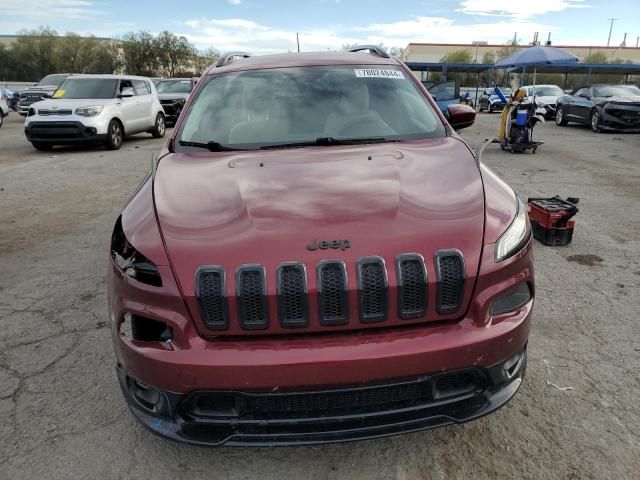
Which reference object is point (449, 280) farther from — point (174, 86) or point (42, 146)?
point (174, 86)

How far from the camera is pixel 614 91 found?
1628 centimetres

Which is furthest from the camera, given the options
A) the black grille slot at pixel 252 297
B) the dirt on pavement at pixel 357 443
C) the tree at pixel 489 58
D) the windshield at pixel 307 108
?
the tree at pixel 489 58

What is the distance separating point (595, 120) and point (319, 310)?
56.5 feet

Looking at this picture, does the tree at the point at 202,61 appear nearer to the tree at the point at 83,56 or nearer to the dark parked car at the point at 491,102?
the tree at the point at 83,56

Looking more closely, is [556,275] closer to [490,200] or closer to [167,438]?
[490,200]

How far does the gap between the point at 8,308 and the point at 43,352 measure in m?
0.90

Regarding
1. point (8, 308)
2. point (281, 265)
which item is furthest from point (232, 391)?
point (8, 308)

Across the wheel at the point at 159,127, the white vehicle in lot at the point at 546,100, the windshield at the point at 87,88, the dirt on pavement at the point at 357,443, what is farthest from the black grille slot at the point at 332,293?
the white vehicle in lot at the point at 546,100

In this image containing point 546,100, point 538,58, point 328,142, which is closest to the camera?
point 328,142

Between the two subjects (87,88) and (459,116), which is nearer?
(459,116)

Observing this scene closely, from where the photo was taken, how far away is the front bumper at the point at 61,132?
11.6 metres

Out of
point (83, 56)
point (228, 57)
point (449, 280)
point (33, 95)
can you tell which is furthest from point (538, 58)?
point (83, 56)

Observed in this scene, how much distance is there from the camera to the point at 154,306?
1.95 metres

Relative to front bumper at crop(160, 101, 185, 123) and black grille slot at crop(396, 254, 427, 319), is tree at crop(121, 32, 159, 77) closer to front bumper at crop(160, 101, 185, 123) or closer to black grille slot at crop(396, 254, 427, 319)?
front bumper at crop(160, 101, 185, 123)
